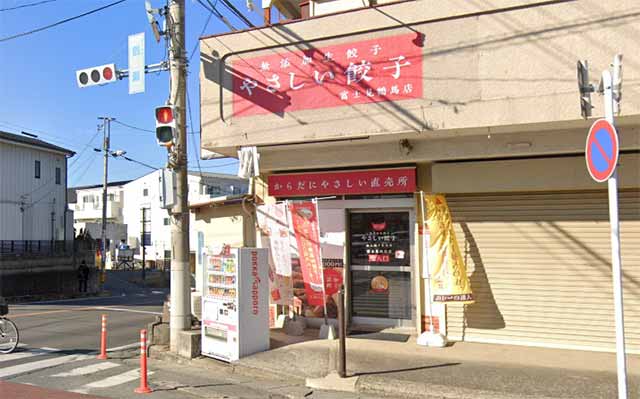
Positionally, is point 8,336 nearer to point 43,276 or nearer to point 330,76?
point 330,76

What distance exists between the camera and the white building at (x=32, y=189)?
3322 centimetres

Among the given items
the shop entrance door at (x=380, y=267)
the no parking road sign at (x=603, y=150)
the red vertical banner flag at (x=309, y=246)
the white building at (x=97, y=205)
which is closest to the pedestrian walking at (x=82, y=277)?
the shop entrance door at (x=380, y=267)

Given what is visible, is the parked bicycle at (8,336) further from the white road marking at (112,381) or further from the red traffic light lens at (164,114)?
the red traffic light lens at (164,114)

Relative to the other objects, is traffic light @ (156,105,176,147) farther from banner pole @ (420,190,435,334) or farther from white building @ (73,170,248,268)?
white building @ (73,170,248,268)

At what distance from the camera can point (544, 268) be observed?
29.9 ft

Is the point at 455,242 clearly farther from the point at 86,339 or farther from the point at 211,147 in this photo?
the point at 86,339

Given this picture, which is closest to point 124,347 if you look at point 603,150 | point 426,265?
point 426,265

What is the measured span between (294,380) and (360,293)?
322 centimetres

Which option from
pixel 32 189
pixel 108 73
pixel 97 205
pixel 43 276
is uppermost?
pixel 97 205

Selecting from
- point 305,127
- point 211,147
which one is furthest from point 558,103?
point 211,147

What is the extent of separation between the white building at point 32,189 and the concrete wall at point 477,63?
29.4 metres

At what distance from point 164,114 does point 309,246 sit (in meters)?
3.55

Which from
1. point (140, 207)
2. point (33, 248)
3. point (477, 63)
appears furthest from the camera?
point (140, 207)

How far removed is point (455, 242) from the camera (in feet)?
30.9
